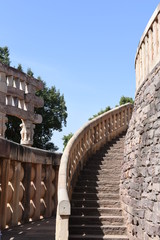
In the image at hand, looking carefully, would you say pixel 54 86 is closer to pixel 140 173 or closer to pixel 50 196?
pixel 50 196

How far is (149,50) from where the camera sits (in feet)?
23.6

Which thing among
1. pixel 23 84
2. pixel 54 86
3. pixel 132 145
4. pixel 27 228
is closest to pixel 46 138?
pixel 54 86

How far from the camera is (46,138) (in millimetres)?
34031

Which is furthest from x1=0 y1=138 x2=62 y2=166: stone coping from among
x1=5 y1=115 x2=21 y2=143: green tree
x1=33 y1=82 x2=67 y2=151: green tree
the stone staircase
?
x1=33 y1=82 x2=67 y2=151: green tree

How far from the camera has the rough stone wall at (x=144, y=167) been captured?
18.7ft

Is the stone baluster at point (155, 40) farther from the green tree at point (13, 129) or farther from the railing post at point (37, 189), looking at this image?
the green tree at point (13, 129)

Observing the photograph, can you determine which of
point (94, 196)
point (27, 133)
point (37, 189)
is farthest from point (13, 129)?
point (94, 196)

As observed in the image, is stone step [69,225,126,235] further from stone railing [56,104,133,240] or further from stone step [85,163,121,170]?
stone step [85,163,121,170]

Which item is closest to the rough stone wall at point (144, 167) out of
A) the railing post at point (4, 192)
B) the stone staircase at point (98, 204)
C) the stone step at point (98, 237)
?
the stone step at point (98, 237)

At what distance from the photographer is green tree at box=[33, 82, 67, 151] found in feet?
110

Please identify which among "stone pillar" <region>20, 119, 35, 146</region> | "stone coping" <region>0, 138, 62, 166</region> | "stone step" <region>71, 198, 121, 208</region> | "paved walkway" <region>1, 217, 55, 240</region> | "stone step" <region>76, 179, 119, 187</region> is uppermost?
"stone pillar" <region>20, 119, 35, 146</region>

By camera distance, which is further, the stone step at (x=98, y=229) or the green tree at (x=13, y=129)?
the green tree at (x=13, y=129)

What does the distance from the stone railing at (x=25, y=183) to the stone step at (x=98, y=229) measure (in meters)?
2.35

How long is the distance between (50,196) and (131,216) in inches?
215
